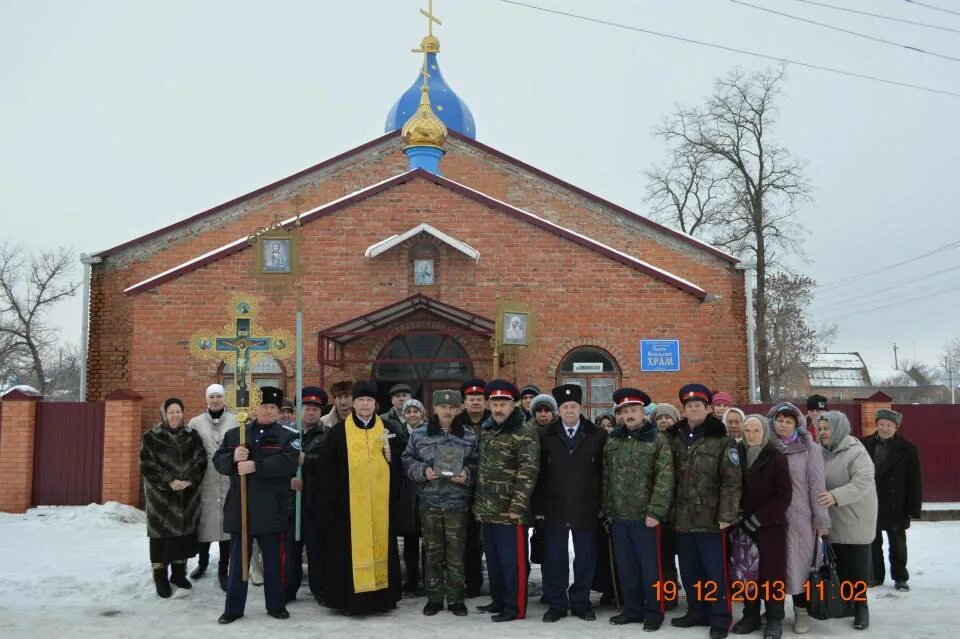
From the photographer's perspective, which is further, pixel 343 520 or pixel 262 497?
pixel 343 520

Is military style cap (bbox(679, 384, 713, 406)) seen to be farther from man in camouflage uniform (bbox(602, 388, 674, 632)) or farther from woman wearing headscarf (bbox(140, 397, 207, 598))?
woman wearing headscarf (bbox(140, 397, 207, 598))

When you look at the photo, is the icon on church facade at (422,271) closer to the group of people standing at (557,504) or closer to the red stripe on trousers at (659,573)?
the group of people standing at (557,504)

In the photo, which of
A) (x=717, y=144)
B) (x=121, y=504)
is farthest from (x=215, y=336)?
(x=717, y=144)

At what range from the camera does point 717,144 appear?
23938 mm

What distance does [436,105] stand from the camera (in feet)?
68.9

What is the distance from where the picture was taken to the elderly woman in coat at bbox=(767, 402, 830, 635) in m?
5.97

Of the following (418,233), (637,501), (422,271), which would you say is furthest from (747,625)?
(418,233)

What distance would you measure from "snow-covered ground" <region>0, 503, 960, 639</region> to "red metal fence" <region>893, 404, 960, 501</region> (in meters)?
4.86

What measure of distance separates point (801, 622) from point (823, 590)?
306mm

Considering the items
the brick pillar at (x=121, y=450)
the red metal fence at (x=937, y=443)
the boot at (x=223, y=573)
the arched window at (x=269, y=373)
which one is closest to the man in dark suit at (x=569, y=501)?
the boot at (x=223, y=573)

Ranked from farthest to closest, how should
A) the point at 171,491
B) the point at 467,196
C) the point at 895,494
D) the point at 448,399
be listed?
the point at 467,196 → the point at 895,494 → the point at 171,491 → the point at 448,399

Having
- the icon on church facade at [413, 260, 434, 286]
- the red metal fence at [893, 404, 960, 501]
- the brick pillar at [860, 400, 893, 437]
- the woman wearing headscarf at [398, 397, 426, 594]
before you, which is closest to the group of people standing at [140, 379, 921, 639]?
the woman wearing headscarf at [398, 397, 426, 594]

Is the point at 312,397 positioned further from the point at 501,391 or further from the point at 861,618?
the point at 861,618

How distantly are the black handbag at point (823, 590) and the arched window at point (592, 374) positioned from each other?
22.0ft
